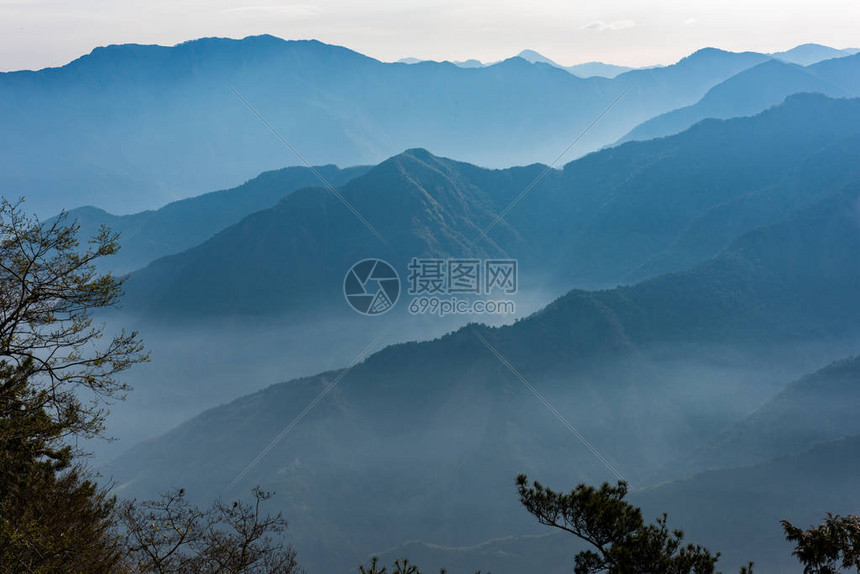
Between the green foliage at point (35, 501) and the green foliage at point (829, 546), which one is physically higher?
the green foliage at point (35, 501)

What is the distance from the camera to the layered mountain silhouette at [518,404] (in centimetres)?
9975

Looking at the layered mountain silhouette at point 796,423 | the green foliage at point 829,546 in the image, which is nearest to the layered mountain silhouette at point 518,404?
the layered mountain silhouette at point 796,423

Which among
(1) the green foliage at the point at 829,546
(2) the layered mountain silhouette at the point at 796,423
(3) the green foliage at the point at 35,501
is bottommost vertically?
(1) the green foliage at the point at 829,546

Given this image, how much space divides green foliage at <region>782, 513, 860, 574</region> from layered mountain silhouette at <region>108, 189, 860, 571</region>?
81.2 meters

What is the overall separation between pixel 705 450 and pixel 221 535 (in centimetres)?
9366

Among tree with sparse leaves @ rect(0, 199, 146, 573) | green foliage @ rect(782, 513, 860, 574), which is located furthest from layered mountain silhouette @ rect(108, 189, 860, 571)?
green foliage @ rect(782, 513, 860, 574)

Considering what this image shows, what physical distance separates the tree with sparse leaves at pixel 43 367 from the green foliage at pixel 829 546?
1339 centimetres

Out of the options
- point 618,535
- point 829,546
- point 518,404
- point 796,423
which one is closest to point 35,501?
point 618,535

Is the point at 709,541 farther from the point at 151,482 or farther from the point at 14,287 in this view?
the point at 151,482

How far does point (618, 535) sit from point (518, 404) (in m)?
99.3

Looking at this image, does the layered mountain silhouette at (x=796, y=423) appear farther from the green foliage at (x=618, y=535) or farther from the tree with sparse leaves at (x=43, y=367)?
the tree with sparse leaves at (x=43, y=367)

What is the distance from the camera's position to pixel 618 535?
1518 cm

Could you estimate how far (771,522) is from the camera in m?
68.6

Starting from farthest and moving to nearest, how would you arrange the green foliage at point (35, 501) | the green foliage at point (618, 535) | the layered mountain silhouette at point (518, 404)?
1. the layered mountain silhouette at point (518, 404)
2. the green foliage at point (618, 535)
3. the green foliage at point (35, 501)
